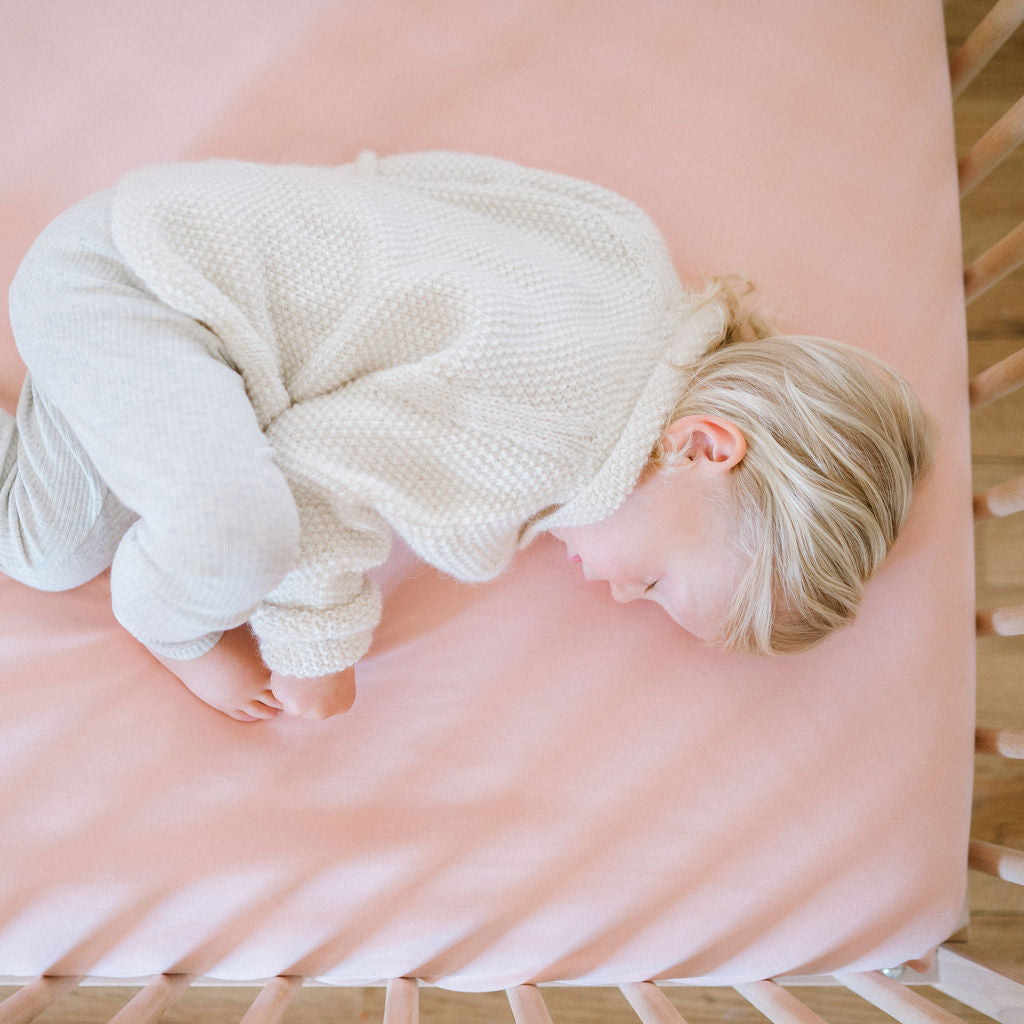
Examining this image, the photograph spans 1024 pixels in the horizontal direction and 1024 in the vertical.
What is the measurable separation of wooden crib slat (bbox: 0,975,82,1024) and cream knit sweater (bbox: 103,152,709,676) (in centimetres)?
34

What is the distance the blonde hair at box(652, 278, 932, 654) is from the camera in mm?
758

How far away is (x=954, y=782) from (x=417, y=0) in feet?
3.44

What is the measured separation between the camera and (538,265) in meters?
0.80

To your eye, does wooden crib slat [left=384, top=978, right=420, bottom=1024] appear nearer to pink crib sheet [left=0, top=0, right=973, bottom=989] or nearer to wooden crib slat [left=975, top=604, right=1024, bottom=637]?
pink crib sheet [left=0, top=0, right=973, bottom=989]

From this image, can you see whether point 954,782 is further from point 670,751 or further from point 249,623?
point 249,623

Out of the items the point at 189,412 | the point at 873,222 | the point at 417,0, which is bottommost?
the point at 189,412

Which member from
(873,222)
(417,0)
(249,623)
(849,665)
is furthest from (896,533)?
(417,0)

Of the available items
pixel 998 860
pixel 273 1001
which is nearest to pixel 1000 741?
pixel 998 860

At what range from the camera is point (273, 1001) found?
789 millimetres

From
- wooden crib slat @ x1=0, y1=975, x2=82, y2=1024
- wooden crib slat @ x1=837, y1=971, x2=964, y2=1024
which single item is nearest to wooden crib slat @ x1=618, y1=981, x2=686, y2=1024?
wooden crib slat @ x1=837, y1=971, x2=964, y2=1024

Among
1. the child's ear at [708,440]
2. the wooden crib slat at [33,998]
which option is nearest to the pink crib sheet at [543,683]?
the wooden crib slat at [33,998]

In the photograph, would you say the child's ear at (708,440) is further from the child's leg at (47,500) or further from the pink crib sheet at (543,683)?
the child's leg at (47,500)

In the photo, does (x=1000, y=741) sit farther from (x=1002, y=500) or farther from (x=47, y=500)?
(x=47, y=500)

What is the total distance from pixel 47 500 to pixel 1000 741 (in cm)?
97
